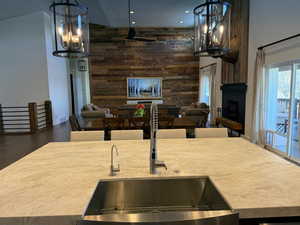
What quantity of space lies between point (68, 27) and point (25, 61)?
7.12 metres

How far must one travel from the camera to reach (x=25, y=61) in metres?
7.88

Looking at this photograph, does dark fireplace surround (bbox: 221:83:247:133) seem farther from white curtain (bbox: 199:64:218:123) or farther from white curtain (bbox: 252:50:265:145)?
white curtain (bbox: 199:64:218:123)

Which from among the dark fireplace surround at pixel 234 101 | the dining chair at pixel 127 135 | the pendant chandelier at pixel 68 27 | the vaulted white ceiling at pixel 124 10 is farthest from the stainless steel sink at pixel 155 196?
the vaulted white ceiling at pixel 124 10

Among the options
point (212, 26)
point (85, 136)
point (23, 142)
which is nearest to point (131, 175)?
point (85, 136)

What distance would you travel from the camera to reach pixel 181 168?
1.55 metres

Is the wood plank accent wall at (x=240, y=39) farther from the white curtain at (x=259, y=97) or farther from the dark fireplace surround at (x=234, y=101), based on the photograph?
the white curtain at (x=259, y=97)

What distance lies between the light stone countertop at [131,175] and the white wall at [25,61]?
6.77 metres

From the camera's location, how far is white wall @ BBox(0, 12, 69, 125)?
7.73 metres

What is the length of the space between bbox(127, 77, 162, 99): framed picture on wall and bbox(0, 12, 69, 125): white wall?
3.96m

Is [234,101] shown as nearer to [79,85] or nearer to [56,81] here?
[56,81]

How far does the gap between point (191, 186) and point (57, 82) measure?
8653mm

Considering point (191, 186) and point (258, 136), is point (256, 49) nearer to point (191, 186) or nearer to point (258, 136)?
point (258, 136)

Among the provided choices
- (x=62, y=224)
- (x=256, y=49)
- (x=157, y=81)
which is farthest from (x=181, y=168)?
(x=157, y=81)

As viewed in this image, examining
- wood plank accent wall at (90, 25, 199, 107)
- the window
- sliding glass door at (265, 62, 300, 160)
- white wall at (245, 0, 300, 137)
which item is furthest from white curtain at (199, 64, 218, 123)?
sliding glass door at (265, 62, 300, 160)
